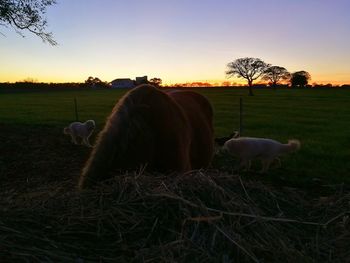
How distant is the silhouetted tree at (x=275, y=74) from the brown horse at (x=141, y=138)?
64761 millimetres

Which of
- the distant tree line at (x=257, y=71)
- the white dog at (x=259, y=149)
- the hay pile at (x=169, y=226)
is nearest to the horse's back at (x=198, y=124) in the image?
the white dog at (x=259, y=149)

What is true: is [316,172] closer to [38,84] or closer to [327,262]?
[327,262]

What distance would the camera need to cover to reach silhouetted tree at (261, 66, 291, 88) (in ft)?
225

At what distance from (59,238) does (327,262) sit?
155 cm

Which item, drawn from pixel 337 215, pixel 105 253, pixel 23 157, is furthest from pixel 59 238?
pixel 23 157

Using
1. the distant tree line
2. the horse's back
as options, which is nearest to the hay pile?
the horse's back

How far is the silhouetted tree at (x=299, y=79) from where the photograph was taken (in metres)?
80.6

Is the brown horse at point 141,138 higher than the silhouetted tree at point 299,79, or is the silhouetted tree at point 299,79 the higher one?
the brown horse at point 141,138

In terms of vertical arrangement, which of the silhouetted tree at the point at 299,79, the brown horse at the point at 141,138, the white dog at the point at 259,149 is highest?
the brown horse at the point at 141,138

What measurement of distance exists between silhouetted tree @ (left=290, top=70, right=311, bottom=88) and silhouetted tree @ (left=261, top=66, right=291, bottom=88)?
5806mm

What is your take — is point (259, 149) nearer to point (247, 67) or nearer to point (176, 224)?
point (176, 224)

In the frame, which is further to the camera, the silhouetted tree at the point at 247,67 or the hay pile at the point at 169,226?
the silhouetted tree at the point at 247,67

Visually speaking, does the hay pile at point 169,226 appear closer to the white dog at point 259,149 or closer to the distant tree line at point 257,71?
the white dog at point 259,149

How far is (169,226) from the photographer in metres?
2.45
